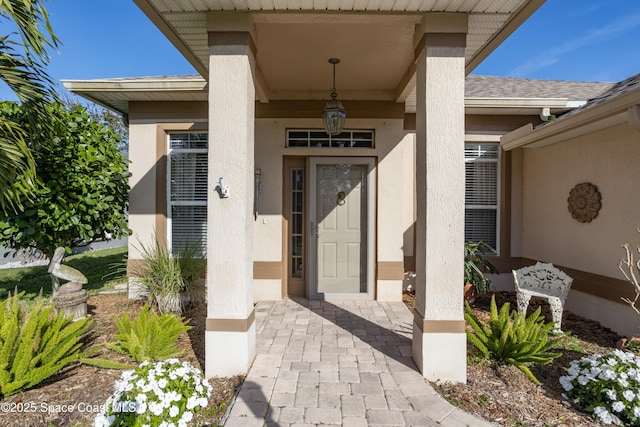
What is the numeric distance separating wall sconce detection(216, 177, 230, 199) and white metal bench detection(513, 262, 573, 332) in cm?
367

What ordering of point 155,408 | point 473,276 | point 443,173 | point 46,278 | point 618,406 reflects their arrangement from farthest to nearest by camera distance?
point 46,278 < point 473,276 < point 443,173 < point 618,406 < point 155,408

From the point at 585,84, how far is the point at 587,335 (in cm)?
520

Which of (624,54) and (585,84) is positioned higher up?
(624,54)

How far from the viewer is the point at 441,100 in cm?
280

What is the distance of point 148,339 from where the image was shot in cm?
284

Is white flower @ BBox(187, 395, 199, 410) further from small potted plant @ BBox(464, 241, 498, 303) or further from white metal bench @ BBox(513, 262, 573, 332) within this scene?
small potted plant @ BBox(464, 241, 498, 303)

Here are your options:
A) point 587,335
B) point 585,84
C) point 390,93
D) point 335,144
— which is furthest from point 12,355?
point 585,84

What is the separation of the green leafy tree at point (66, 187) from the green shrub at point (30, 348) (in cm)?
189

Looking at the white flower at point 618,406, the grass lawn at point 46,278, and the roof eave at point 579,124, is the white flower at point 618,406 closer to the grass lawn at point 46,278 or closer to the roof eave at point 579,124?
the roof eave at point 579,124

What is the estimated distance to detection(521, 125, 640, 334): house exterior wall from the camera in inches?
148

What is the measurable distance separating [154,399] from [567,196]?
17.8ft

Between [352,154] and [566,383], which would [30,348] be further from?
[352,154]

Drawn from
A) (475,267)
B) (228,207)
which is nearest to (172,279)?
(228,207)

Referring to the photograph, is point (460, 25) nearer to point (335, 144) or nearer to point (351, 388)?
point (335, 144)
